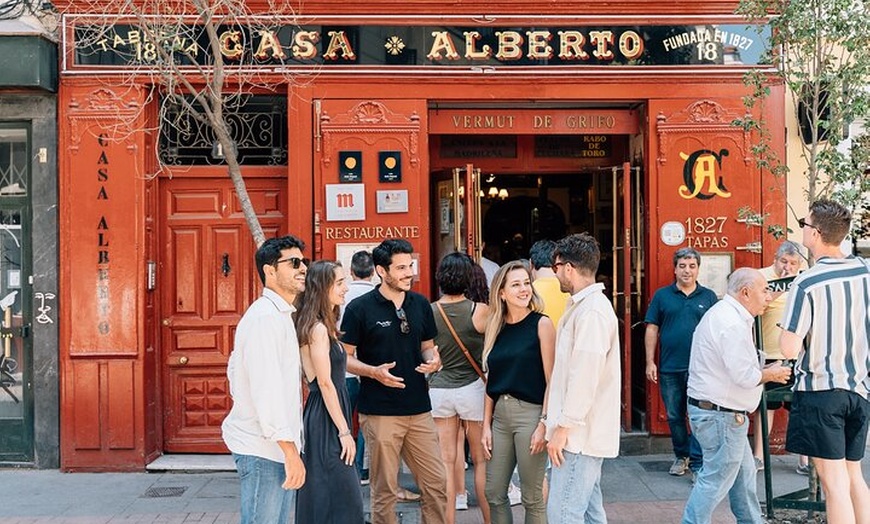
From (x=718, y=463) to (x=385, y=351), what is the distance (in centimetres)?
228

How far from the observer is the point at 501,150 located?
962cm

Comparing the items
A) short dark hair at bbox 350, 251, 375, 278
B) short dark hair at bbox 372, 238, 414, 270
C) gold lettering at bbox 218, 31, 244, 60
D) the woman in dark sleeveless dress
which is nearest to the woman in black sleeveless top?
short dark hair at bbox 372, 238, 414, 270

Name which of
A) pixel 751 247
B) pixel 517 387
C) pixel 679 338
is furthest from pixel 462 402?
pixel 751 247

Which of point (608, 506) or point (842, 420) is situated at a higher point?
point (842, 420)

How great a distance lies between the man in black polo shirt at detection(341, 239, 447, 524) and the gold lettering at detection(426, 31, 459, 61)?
3.24m

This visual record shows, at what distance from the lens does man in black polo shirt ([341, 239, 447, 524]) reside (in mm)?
5758

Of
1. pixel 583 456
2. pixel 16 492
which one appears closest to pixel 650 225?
pixel 583 456

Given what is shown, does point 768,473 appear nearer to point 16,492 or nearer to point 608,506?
point 608,506

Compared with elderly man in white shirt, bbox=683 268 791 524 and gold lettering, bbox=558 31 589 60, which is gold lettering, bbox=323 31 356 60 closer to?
gold lettering, bbox=558 31 589 60

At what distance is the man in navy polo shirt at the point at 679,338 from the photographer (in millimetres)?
7918

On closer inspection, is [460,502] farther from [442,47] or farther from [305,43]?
[305,43]

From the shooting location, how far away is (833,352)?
5398 mm

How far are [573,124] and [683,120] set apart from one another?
1097 mm

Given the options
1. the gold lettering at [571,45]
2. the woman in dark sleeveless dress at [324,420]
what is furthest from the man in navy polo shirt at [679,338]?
the woman in dark sleeveless dress at [324,420]
